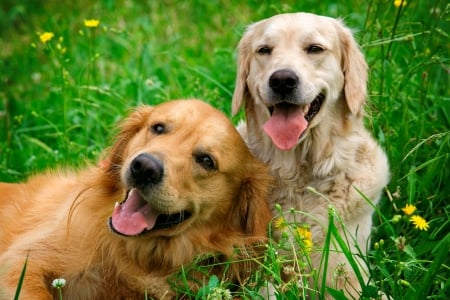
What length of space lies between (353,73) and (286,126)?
0.51 meters

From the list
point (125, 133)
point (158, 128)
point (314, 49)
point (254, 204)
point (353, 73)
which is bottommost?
point (254, 204)

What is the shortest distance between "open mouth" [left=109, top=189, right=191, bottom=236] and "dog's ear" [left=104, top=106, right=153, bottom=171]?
0.39m

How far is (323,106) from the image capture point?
4.37 meters

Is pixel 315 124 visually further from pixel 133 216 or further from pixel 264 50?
pixel 133 216

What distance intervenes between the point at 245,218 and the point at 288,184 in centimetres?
34

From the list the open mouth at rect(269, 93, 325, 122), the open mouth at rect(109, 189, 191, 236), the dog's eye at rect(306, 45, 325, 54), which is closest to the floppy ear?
the open mouth at rect(269, 93, 325, 122)

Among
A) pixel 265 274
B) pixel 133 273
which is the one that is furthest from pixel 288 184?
pixel 133 273

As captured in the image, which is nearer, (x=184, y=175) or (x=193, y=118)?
(x=184, y=175)

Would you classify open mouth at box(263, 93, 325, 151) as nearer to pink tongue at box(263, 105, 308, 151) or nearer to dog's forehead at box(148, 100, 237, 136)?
pink tongue at box(263, 105, 308, 151)

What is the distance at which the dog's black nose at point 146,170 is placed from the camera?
3783 millimetres

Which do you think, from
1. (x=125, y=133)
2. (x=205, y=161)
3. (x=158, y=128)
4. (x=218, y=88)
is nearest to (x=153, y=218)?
(x=205, y=161)

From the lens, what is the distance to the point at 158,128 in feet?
13.7

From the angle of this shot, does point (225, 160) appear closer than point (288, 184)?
Yes

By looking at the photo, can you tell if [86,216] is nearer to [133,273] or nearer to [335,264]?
[133,273]
